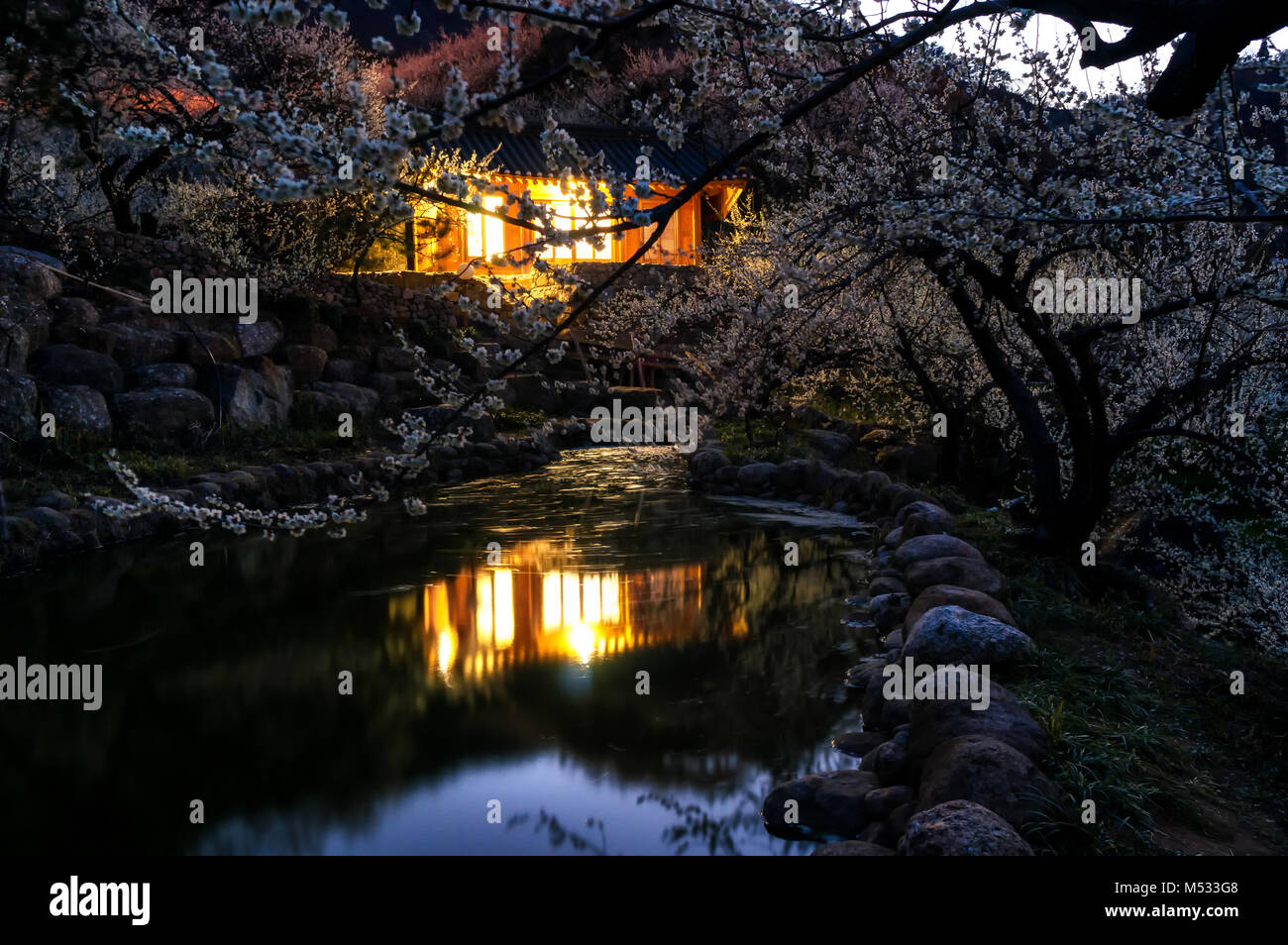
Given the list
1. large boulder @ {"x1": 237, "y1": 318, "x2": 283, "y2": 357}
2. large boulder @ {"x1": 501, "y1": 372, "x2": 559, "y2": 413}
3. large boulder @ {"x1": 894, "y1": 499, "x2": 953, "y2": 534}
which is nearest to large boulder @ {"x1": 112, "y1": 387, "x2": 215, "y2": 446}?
large boulder @ {"x1": 237, "y1": 318, "x2": 283, "y2": 357}

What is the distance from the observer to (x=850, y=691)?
746 cm

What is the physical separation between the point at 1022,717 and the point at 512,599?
5.96 meters

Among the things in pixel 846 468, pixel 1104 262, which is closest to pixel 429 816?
pixel 1104 262

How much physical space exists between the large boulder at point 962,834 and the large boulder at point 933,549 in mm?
4958

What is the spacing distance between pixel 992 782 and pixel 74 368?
49.2ft

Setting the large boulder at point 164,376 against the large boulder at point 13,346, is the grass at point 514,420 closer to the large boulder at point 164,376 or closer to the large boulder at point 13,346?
the large boulder at point 164,376

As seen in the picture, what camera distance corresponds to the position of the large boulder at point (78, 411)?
1379 centimetres

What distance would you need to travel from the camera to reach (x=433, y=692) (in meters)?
7.71

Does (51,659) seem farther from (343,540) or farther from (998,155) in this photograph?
(998,155)

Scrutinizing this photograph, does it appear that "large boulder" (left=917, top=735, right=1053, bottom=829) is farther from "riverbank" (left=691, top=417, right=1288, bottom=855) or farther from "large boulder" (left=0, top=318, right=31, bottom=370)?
"large boulder" (left=0, top=318, right=31, bottom=370)

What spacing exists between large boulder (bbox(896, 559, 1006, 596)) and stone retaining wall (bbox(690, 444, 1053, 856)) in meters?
0.01

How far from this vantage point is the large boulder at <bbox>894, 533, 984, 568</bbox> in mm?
9141

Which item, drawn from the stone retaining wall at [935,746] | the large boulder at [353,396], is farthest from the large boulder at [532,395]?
the stone retaining wall at [935,746]

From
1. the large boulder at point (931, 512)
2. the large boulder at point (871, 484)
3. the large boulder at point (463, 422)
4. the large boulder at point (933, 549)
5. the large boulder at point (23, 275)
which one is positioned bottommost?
the large boulder at point (933, 549)
